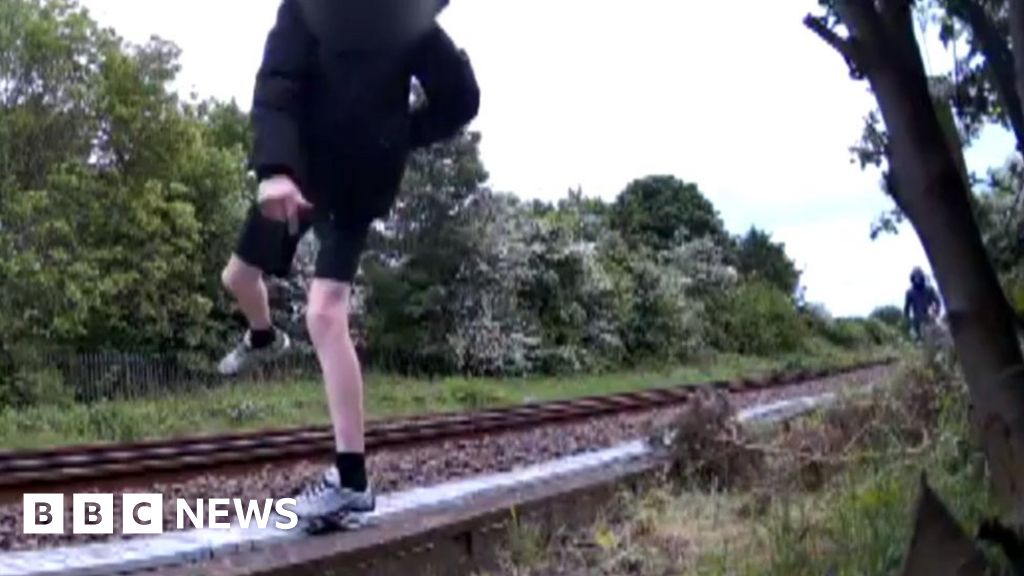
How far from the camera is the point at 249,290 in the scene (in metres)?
2.51

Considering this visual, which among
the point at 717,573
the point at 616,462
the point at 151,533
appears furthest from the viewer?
the point at 616,462

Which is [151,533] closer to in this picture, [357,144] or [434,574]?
[434,574]

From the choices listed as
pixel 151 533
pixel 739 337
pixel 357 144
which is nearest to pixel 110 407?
pixel 151 533

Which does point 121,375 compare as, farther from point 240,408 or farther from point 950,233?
point 950,233

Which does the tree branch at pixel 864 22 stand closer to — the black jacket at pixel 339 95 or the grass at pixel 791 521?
the grass at pixel 791 521

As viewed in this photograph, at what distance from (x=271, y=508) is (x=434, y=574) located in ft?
1.71

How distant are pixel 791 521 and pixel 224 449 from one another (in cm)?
430

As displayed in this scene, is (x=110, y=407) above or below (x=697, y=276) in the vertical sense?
below

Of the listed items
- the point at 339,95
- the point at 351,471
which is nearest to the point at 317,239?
the point at 339,95

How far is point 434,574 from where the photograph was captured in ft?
9.93

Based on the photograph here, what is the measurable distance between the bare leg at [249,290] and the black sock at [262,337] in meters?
0.01

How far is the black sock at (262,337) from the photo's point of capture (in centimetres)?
262

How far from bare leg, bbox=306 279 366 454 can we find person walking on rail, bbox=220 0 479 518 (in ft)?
0.29

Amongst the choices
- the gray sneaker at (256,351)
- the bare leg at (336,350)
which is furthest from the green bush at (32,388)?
the bare leg at (336,350)
